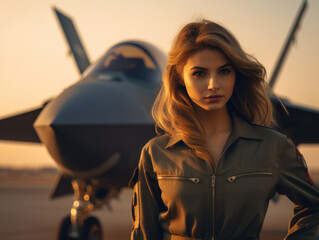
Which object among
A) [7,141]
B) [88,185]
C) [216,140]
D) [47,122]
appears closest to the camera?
[216,140]

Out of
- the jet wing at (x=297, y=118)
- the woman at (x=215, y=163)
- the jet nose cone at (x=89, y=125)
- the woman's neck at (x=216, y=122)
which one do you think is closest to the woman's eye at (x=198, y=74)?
the woman at (x=215, y=163)

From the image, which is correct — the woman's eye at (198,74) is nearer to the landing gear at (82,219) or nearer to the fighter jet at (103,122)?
the fighter jet at (103,122)

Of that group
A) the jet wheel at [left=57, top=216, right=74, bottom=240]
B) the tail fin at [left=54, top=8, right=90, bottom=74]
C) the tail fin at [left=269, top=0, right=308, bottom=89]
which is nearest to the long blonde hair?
the jet wheel at [left=57, top=216, right=74, bottom=240]

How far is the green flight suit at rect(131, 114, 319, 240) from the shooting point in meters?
1.28

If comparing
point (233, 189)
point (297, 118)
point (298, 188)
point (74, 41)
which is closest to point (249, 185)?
point (233, 189)

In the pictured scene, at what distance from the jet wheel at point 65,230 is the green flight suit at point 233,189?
442 cm

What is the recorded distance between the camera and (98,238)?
5562mm

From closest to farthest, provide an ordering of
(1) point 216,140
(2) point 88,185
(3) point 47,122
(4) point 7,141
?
(1) point 216,140 < (3) point 47,122 < (2) point 88,185 < (4) point 7,141

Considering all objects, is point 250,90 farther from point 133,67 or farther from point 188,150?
point 133,67

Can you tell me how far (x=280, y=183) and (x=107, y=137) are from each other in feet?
8.93

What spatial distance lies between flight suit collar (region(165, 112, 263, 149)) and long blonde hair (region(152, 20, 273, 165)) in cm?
3

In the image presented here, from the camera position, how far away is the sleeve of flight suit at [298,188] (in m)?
1.31

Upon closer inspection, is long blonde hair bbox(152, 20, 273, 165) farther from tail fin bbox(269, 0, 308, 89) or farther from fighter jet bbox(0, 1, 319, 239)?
tail fin bbox(269, 0, 308, 89)

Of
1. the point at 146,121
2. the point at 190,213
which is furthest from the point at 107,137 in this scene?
the point at 190,213
